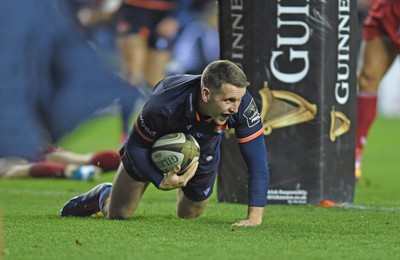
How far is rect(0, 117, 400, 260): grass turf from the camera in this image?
6.58 m

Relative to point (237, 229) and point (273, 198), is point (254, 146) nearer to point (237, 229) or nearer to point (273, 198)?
point (237, 229)

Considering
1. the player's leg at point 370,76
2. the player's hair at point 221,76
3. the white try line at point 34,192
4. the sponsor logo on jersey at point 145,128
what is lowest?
the white try line at point 34,192

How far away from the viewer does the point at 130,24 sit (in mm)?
19016

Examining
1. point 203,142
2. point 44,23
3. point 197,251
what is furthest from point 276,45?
point 44,23

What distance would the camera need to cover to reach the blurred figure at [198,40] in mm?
22781

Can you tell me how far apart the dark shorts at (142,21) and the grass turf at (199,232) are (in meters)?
7.99

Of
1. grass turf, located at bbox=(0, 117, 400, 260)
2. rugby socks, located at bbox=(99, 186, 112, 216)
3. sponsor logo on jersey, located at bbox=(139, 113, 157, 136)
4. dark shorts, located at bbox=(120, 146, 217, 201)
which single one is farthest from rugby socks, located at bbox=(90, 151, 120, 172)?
sponsor logo on jersey, located at bbox=(139, 113, 157, 136)

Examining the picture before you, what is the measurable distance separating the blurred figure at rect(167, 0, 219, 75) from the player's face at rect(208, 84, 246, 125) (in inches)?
586

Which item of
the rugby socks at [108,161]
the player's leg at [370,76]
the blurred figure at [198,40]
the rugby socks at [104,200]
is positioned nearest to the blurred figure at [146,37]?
the blurred figure at [198,40]

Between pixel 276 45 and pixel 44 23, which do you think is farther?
pixel 44 23

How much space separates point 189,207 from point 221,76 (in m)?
1.45

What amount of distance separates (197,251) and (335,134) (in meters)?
3.28

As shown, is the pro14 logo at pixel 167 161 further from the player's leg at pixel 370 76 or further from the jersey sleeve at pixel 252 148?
the player's leg at pixel 370 76

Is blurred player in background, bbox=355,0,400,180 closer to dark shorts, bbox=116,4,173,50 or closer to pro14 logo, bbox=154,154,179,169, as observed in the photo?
pro14 logo, bbox=154,154,179,169
